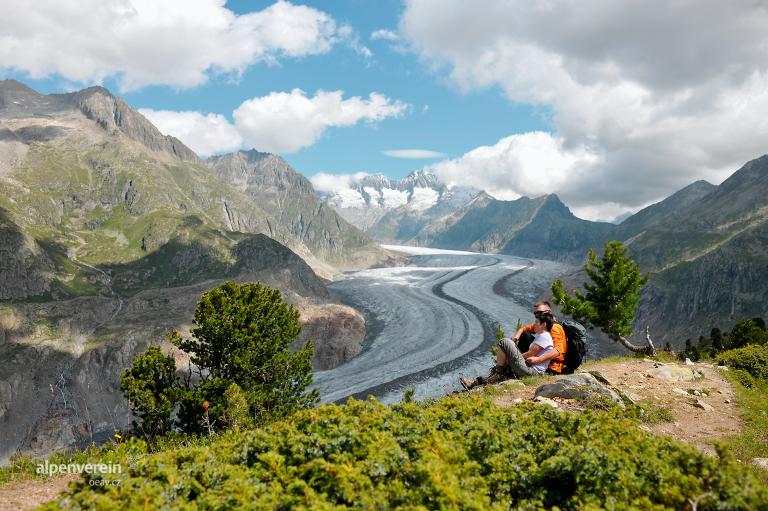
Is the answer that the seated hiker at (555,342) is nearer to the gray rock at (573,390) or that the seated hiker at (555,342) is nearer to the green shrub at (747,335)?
the gray rock at (573,390)

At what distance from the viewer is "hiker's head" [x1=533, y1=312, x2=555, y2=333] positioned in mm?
15141

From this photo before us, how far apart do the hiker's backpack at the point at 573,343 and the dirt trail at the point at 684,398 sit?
1.96 m

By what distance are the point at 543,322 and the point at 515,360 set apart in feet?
5.86

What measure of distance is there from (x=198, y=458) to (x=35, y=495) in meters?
5.23

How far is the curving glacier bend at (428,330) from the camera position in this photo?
72500 mm

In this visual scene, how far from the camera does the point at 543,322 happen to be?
50.4 feet

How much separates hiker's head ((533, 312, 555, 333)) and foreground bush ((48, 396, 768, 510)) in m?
6.65

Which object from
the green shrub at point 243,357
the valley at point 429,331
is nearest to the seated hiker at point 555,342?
the green shrub at point 243,357

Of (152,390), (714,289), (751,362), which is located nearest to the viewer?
(751,362)

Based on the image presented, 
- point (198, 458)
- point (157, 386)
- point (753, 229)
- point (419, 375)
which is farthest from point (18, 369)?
point (753, 229)

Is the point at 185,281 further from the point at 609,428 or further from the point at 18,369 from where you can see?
the point at 609,428

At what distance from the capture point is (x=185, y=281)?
171000 mm

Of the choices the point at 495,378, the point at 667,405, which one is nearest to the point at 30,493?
the point at 495,378

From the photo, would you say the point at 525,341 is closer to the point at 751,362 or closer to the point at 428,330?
the point at 751,362
